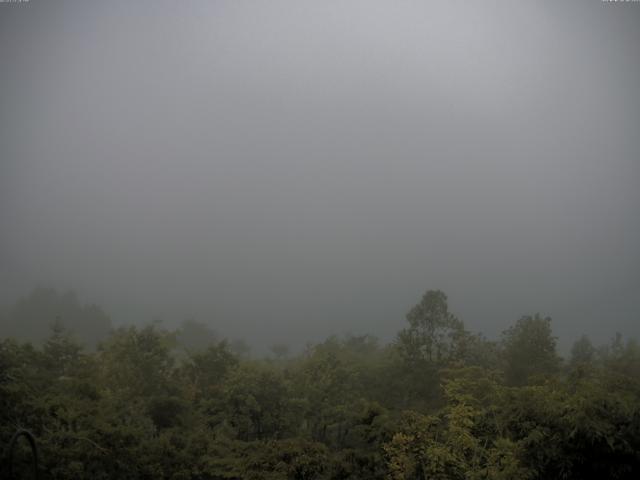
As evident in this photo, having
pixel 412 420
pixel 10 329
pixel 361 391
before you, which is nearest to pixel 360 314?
pixel 10 329

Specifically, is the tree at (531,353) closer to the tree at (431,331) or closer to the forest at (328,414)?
the forest at (328,414)

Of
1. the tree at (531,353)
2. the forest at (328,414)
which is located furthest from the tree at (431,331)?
the tree at (531,353)

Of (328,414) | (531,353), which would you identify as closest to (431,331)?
(531,353)

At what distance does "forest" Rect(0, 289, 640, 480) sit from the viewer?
15094mm

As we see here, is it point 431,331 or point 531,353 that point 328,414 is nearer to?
point 431,331

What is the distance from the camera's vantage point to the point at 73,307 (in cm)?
8156

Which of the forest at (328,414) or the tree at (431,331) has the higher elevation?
the tree at (431,331)

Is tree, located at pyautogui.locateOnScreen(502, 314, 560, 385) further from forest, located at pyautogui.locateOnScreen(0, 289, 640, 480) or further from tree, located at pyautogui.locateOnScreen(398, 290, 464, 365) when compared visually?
tree, located at pyautogui.locateOnScreen(398, 290, 464, 365)

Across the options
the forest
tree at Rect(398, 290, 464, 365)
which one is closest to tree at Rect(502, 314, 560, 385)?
the forest

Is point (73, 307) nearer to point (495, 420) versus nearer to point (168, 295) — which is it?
point (168, 295)

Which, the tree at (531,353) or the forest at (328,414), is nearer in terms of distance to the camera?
the forest at (328,414)

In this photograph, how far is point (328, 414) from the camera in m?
25.3

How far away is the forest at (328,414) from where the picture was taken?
1509 cm

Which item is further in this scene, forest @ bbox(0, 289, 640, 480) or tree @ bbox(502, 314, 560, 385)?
tree @ bbox(502, 314, 560, 385)
